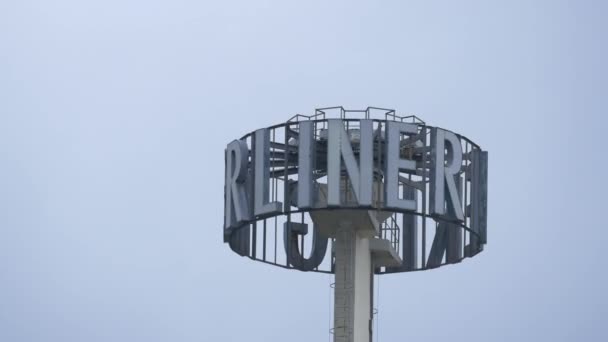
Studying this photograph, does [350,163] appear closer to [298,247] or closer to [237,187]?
[237,187]

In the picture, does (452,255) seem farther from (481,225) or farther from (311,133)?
(311,133)

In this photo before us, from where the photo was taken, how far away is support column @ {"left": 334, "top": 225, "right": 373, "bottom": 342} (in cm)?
11538

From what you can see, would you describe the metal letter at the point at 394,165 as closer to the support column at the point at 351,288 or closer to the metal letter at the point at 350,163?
the metal letter at the point at 350,163

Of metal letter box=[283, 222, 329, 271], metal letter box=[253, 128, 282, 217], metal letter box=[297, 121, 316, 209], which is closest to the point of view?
metal letter box=[297, 121, 316, 209]

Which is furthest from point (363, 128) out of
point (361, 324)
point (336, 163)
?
point (361, 324)

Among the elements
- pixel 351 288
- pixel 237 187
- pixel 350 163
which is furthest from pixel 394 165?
pixel 237 187

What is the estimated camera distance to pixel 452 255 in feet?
391

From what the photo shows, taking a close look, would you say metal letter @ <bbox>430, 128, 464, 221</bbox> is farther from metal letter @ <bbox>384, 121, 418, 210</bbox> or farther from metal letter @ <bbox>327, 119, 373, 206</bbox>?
metal letter @ <bbox>327, 119, 373, 206</bbox>

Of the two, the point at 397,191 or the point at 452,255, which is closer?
the point at 397,191

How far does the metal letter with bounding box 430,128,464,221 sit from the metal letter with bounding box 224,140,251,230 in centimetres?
834

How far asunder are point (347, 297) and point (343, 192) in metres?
5.05

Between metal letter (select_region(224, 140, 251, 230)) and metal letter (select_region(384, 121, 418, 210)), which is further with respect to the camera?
metal letter (select_region(224, 140, 251, 230))

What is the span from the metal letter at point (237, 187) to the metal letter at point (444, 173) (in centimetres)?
834

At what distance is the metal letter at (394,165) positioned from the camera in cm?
11144
